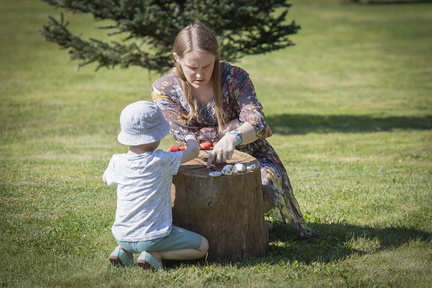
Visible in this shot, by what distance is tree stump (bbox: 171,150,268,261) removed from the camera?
14.0ft

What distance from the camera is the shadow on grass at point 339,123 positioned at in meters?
11.6

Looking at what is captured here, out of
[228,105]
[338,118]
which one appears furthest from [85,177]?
[338,118]

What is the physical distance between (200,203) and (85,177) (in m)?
3.34

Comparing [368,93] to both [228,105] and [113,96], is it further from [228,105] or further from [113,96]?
[228,105]

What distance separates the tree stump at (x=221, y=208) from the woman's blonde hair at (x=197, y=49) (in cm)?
53

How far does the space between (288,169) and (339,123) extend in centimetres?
463

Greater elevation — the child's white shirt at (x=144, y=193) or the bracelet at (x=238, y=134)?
the bracelet at (x=238, y=134)

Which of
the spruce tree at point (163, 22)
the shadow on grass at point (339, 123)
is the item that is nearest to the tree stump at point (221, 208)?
the spruce tree at point (163, 22)

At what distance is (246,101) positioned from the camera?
478 cm

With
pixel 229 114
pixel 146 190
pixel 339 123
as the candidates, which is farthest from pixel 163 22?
pixel 146 190

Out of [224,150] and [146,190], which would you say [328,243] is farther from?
[146,190]

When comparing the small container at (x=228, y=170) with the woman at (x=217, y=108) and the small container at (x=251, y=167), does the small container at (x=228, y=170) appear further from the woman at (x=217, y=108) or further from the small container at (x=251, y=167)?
the woman at (x=217, y=108)

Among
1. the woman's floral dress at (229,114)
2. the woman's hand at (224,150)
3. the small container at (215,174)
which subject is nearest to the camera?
the small container at (215,174)

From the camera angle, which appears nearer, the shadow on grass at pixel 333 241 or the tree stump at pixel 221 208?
the tree stump at pixel 221 208
